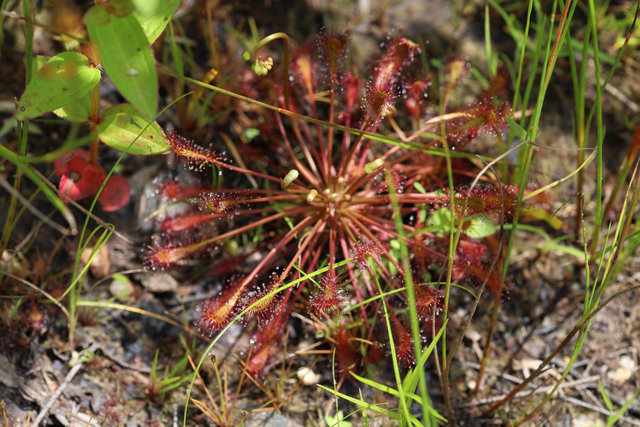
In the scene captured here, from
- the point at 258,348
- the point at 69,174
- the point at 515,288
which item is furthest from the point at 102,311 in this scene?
the point at 515,288

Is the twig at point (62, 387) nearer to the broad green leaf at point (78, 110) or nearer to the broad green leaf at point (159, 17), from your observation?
the broad green leaf at point (78, 110)

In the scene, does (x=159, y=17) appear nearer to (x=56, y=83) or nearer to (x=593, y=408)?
(x=56, y=83)

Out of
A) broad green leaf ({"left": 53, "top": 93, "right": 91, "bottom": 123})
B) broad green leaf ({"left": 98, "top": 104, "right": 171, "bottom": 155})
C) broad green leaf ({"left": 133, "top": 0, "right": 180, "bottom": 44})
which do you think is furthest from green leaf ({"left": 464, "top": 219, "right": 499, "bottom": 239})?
broad green leaf ({"left": 53, "top": 93, "right": 91, "bottom": 123})

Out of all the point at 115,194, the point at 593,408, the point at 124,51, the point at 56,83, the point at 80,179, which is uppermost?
the point at 124,51

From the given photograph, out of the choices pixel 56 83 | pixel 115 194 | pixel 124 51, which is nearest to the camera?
pixel 124 51

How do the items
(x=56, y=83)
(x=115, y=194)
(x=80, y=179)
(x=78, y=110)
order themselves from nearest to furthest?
(x=56, y=83) → (x=78, y=110) → (x=80, y=179) → (x=115, y=194)

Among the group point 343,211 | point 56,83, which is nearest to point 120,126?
point 56,83

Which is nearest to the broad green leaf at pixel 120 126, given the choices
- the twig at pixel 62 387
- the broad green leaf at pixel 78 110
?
the broad green leaf at pixel 78 110

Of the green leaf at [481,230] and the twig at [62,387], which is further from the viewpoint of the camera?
the green leaf at [481,230]
